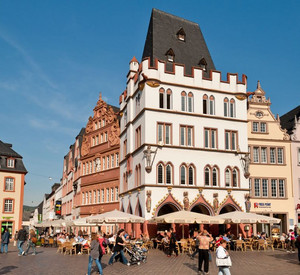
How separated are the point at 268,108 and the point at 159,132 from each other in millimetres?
13388

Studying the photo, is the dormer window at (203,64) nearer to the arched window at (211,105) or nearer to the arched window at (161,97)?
the arched window at (211,105)

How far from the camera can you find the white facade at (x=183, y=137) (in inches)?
1323

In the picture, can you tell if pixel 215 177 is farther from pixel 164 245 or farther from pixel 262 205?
pixel 164 245

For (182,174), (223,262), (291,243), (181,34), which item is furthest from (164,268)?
→ (181,34)

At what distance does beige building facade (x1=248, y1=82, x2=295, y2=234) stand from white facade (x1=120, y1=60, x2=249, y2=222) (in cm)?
337

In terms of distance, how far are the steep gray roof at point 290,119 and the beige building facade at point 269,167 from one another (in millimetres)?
2258

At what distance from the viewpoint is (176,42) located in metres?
39.8

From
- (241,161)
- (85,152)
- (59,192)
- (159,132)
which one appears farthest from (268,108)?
(59,192)

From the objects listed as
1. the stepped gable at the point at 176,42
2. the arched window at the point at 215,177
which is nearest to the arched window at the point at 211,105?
the stepped gable at the point at 176,42

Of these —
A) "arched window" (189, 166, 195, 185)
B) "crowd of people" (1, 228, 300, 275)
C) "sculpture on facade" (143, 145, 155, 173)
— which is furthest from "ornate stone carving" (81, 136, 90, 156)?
"crowd of people" (1, 228, 300, 275)

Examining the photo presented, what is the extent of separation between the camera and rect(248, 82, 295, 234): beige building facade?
128 feet

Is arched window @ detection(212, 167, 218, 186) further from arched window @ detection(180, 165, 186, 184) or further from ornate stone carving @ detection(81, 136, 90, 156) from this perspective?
ornate stone carving @ detection(81, 136, 90, 156)

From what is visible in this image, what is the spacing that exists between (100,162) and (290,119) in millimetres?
22648

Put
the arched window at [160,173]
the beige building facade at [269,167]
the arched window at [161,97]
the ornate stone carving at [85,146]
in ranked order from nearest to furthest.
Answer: the arched window at [160,173]
the arched window at [161,97]
the beige building facade at [269,167]
the ornate stone carving at [85,146]
